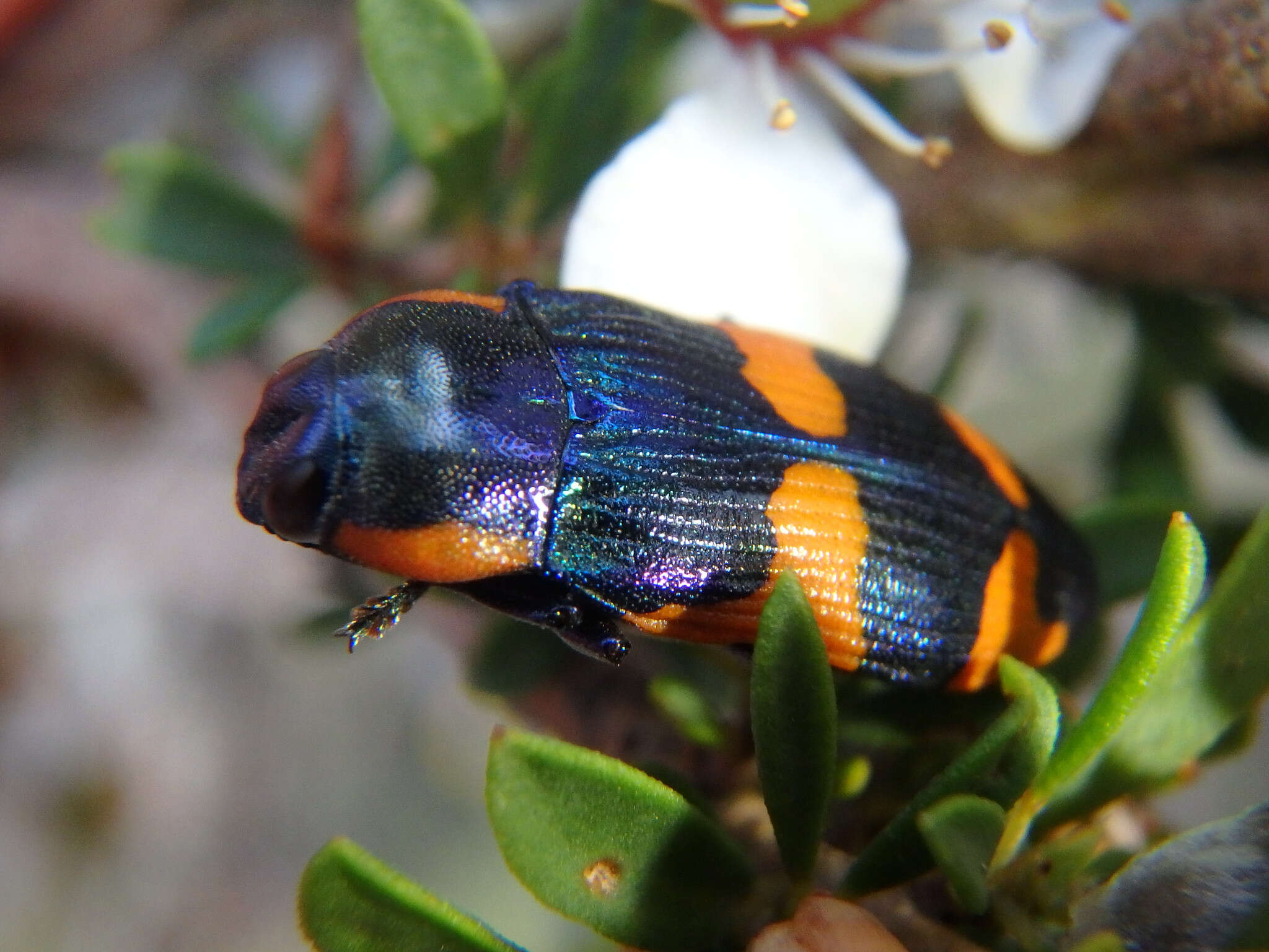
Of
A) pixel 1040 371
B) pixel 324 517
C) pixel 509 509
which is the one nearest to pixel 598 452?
pixel 509 509

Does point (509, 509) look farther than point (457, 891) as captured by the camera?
No

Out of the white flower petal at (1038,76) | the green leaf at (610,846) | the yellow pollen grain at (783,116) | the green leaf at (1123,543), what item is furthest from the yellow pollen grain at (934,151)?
the green leaf at (610,846)

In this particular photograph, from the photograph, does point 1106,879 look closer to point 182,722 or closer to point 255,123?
point 255,123

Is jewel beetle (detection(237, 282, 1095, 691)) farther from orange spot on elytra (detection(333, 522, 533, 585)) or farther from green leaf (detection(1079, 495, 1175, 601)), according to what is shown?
green leaf (detection(1079, 495, 1175, 601))

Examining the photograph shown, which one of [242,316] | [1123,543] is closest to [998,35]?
[1123,543]

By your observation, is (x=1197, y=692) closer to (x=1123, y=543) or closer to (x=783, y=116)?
(x=1123, y=543)

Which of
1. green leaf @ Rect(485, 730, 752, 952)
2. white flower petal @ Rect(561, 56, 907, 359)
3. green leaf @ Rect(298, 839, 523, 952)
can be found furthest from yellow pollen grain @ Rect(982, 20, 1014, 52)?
green leaf @ Rect(298, 839, 523, 952)
